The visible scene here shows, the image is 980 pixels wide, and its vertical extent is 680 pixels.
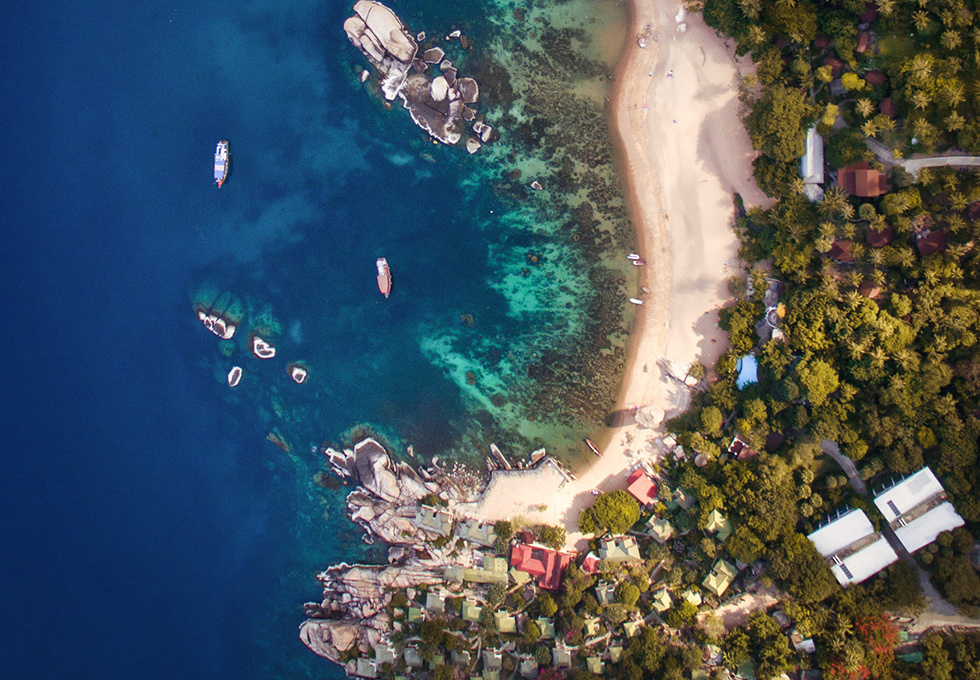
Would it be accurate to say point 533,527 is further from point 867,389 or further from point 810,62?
point 810,62

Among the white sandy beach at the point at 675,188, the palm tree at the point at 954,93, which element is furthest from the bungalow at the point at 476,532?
the palm tree at the point at 954,93

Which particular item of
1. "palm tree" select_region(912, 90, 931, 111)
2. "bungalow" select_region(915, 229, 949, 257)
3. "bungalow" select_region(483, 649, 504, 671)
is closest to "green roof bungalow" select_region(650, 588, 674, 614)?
"bungalow" select_region(483, 649, 504, 671)

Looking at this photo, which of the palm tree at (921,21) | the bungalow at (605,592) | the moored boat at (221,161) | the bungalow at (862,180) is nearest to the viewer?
the palm tree at (921,21)

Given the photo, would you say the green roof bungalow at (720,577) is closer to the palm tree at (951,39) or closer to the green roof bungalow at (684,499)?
the green roof bungalow at (684,499)

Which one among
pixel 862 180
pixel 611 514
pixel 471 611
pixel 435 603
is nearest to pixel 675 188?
pixel 862 180

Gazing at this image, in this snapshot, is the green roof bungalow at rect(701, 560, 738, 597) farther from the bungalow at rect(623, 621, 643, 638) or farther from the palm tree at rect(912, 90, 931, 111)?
the palm tree at rect(912, 90, 931, 111)

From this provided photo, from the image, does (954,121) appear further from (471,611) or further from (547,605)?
(471,611)
